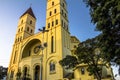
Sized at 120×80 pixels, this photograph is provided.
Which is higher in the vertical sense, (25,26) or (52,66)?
(25,26)

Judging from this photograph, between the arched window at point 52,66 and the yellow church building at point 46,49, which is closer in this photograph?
the arched window at point 52,66

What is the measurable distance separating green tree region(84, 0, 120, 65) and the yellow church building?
18.2 meters

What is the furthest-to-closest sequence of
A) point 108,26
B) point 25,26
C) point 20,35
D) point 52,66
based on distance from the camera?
point 25,26 < point 20,35 < point 52,66 < point 108,26

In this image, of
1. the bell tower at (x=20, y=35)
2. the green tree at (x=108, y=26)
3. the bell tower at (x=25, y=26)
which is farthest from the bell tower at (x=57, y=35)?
the green tree at (x=108, y=26)

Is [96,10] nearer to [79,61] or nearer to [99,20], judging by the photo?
[99,20]

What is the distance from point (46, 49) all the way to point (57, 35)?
14.7 feet

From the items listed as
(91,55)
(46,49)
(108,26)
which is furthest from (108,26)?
(46,49)

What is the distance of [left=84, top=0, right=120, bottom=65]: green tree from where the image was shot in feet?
44.0

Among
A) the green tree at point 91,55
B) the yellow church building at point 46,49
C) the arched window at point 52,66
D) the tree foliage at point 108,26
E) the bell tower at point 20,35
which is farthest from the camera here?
the bell tower at point 20,35

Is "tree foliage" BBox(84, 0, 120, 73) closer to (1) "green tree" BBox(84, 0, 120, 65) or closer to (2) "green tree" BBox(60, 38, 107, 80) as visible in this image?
(1) "green tree" BBox(84, 0, 120, 65)

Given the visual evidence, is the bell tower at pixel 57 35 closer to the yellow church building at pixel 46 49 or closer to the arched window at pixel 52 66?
the yellow church building at pixel 46 49

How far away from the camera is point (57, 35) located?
137 feet

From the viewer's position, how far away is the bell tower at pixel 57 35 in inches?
1503

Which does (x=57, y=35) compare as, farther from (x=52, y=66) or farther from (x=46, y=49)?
(x=52, y=66)
